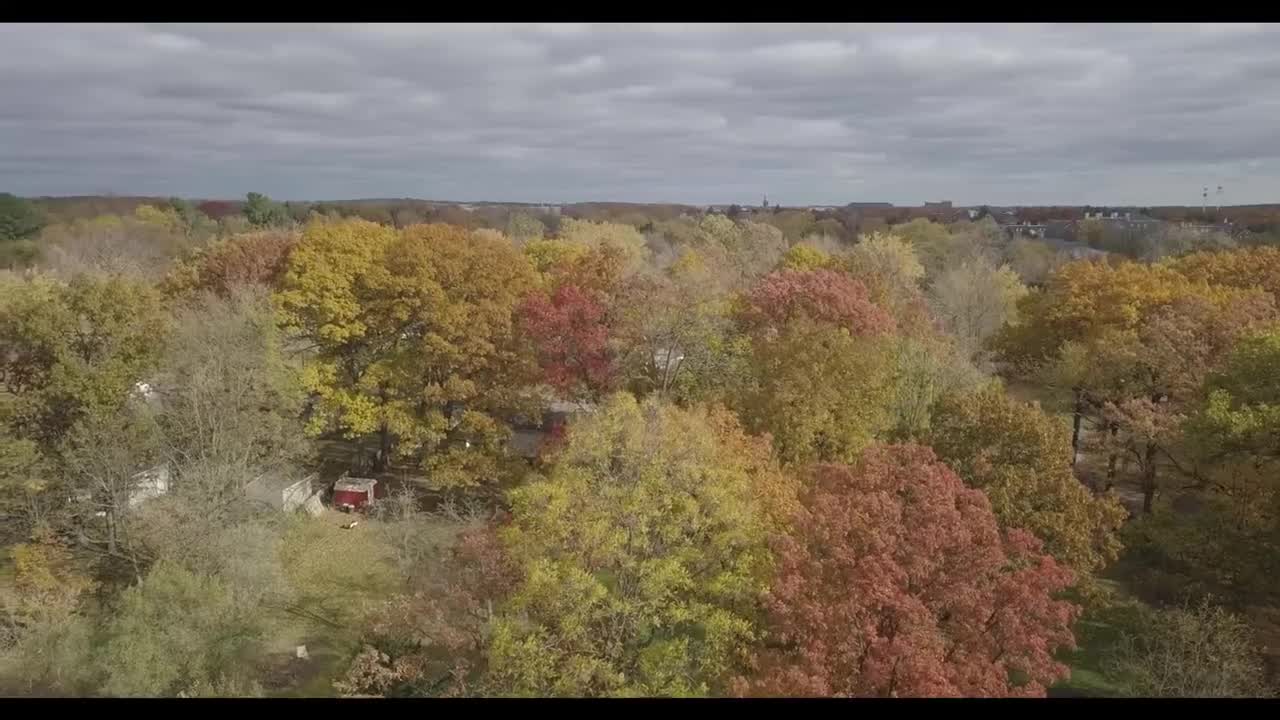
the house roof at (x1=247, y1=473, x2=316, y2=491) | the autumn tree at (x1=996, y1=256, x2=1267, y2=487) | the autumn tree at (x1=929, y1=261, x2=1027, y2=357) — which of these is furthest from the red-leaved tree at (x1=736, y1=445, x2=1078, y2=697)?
Answer: the autumn tree at (x1=929, y1=261, x2=1027, y2=357)

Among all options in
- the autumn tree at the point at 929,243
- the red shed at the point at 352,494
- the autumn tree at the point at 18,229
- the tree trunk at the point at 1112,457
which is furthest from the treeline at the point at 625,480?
the autumn tree at the point at 18,229

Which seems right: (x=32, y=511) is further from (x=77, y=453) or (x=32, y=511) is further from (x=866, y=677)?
(x=866, y=677)

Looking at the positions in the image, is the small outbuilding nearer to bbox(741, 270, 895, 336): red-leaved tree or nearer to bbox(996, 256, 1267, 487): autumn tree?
bbox(741, 270, 895, 336): red-leaved tree

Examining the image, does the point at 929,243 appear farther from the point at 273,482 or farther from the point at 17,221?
the point at 17,221

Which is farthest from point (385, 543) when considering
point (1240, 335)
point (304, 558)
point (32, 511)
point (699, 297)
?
point (1240, 335)

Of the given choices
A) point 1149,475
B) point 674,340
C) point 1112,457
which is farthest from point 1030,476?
point 674,340
